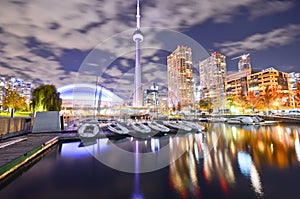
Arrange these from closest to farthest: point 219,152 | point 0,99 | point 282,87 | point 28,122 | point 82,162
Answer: point 82,162
point 219,152
point 28,122
point 0,99
point 282,87

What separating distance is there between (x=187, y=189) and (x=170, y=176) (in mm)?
994

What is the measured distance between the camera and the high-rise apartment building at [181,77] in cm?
4800

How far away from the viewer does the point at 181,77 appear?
180 feet

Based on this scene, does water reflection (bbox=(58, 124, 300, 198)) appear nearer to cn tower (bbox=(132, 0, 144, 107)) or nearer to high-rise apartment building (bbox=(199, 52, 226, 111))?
cn tower (bbox=(132, 0, 144, 107))

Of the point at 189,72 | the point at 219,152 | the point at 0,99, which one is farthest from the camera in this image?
the point at 189,72

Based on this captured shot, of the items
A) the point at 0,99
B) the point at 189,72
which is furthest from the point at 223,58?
the point at 0,99

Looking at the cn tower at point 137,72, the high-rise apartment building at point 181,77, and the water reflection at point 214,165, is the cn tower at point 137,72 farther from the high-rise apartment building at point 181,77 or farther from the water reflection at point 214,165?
the water reflection at point 214,165

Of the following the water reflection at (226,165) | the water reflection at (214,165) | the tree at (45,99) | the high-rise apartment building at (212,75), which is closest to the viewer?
the water reflection at (214,165)

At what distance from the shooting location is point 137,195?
4270 millimetres

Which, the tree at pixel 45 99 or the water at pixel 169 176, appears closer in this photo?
the water at pixel 169 176

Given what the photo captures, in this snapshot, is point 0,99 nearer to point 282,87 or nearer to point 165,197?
point 165,197

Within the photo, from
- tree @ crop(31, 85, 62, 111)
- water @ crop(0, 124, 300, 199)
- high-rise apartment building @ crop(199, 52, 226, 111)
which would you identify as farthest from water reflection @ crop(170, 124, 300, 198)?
high-rise apartment building @ crop(199, 52, 226, 111)

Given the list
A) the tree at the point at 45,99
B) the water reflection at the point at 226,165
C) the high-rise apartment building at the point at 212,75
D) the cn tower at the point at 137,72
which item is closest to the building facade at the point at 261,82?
the high-rise apartment building at the point at 212,75

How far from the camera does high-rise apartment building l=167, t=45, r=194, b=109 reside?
157ft
